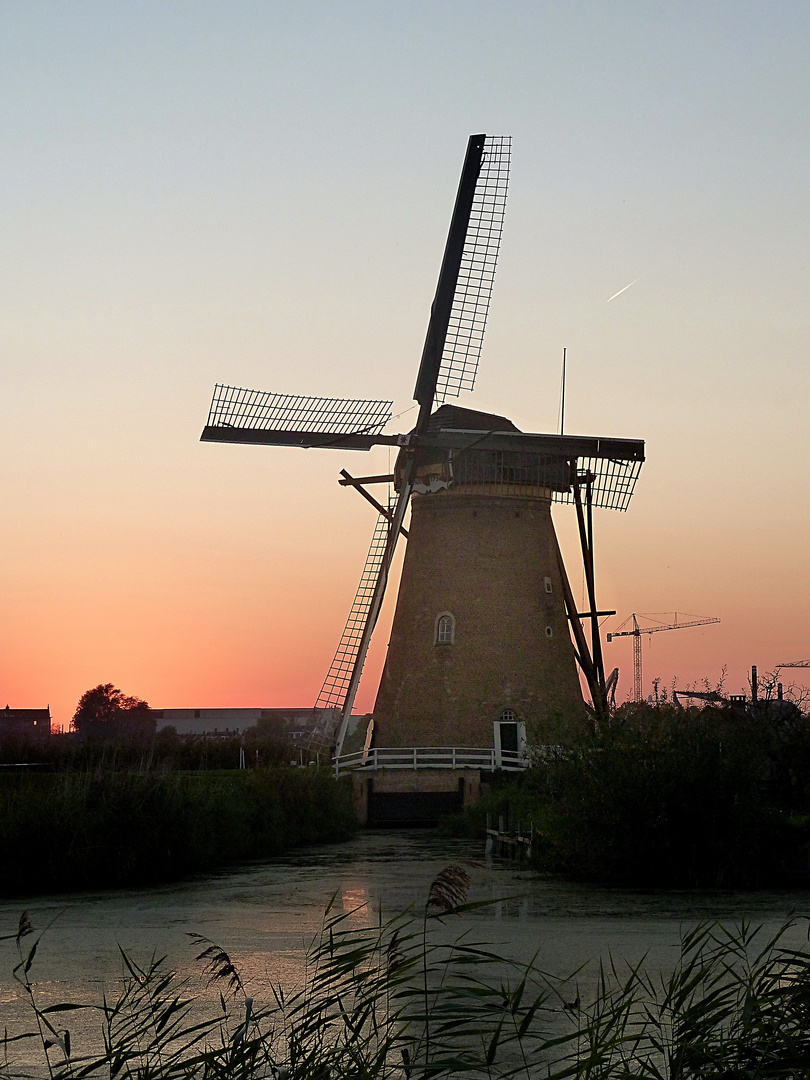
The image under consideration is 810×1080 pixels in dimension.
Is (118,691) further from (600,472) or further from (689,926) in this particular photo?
(689,926)

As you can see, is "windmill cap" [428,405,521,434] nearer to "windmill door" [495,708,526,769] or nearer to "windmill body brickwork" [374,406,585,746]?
"windmill body brickwork" [374,406,585,746]

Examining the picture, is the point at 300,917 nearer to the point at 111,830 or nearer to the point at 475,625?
the point at 111,830

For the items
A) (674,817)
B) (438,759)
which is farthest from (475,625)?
(674,817)

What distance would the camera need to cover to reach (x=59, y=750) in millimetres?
31000

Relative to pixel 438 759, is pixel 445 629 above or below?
above

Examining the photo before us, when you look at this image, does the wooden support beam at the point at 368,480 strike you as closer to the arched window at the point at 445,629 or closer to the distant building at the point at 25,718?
the arched window at the point at 445,629

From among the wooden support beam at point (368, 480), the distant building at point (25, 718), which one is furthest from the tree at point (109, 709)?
the wooden support beam at point (368, 480)

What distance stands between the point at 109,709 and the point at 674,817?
5845cm

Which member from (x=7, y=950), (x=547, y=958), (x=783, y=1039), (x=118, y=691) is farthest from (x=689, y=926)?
(x=118, y=691)

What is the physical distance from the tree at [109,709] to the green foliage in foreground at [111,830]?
47.5 meters

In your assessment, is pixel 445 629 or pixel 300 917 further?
pixel 445 629

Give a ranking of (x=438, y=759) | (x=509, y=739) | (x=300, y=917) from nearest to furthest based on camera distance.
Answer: (x=300, y=917) → (x=509, y=739) → (x=438, y=759)

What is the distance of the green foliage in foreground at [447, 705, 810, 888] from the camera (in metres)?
17.5

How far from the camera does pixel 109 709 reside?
72.6m
